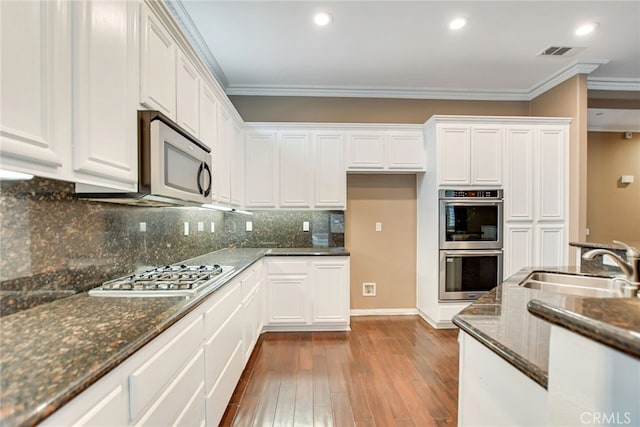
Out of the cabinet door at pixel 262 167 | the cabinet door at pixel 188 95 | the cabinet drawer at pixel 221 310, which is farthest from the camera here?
the cabinet door at pixel 262 167

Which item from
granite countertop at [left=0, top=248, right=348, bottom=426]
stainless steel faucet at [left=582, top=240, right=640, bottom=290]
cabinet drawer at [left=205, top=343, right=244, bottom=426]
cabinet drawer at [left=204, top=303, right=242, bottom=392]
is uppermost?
stainless steel faucet at [left=582, top=240, right=640, bottom=290]

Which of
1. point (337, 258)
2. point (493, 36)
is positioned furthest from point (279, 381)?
point (493, 36)

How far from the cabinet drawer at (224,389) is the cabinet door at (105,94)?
1.22 metres

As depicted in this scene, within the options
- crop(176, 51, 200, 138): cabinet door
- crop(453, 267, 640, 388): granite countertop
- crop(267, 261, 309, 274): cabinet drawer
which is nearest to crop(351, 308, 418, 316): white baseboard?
crop(267, 261, 309, 274): cabinet drawer

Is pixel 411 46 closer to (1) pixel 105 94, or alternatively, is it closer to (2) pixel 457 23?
(2) pixel 457 23

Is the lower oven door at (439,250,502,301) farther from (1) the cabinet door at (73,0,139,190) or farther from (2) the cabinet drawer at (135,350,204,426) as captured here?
(1) the cabinet door at (73,0,139,190)

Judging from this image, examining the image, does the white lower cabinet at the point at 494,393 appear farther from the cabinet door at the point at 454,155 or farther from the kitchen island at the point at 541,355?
the cabinet door at the point at 454,155

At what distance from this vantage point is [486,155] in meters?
3.50

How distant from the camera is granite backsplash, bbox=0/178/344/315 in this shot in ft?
3.71

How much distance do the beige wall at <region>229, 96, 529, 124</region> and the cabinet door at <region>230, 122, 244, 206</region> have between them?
565mm

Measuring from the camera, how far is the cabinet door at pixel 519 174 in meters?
3.51

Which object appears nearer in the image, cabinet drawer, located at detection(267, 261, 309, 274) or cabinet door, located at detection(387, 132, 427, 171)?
cabinet drawer, located at detection(267, 261, 309, 274)

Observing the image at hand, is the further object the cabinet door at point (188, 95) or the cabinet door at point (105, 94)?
the cabinet door at point (188, 95)

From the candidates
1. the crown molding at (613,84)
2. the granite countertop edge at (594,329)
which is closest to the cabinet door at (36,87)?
the granite countertop edge at (594,329)
